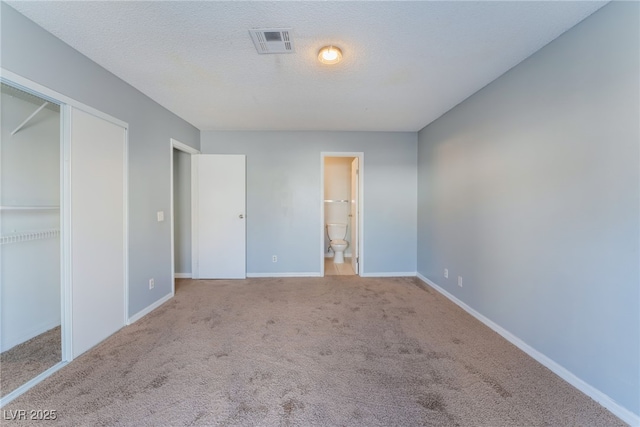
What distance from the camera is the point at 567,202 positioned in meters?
1.59

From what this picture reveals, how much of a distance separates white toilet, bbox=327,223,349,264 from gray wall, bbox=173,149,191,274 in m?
2.60

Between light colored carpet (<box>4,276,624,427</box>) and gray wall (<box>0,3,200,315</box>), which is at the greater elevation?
gray wall (<box>0,3,200,315</box>)

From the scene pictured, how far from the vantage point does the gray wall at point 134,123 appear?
149cm

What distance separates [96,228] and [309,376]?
211 cm

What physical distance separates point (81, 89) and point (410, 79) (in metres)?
2.78

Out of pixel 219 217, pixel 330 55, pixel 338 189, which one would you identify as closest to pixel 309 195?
pixel 219 217

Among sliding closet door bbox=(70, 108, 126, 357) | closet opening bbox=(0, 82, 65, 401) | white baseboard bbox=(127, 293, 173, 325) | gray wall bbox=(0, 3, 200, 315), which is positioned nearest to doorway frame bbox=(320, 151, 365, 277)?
gray wall bbox=(0, 3, 200, 315)

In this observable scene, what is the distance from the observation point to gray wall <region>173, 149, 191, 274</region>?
371 cm

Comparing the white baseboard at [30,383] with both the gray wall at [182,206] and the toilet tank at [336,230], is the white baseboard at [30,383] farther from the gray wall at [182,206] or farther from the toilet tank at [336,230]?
the toilet tank at [336,230]

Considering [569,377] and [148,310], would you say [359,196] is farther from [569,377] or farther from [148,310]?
[148,310]

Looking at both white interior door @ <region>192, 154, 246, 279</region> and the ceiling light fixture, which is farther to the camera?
white interior door @ <region>192, 154, 246, 279</region>

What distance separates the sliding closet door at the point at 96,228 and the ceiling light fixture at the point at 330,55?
196 centimetres

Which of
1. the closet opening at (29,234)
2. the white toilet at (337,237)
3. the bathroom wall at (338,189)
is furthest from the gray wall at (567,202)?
the closet opening at (29,234)

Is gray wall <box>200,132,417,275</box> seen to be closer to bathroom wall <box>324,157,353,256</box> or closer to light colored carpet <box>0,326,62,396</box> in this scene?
bathroom wall <box>324,157,353,256</box>
